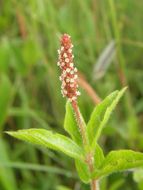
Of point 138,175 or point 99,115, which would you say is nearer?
point 99,115

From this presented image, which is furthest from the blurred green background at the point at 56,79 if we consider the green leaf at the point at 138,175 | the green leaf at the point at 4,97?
the green leaf at the point at 138,175

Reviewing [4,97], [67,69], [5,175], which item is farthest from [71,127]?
[4,97]

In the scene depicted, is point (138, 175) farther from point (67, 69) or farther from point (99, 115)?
point (67, 69)

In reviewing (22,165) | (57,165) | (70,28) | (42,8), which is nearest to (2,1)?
(70,28)

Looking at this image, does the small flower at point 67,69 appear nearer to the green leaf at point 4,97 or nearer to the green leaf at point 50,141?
the green leaf at point 50,141

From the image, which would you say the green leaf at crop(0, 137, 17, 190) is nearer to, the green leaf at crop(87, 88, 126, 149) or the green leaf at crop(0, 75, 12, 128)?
the green leaf at crop(0, 75, 12, 128)

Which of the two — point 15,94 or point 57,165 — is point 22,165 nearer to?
point 57,165
